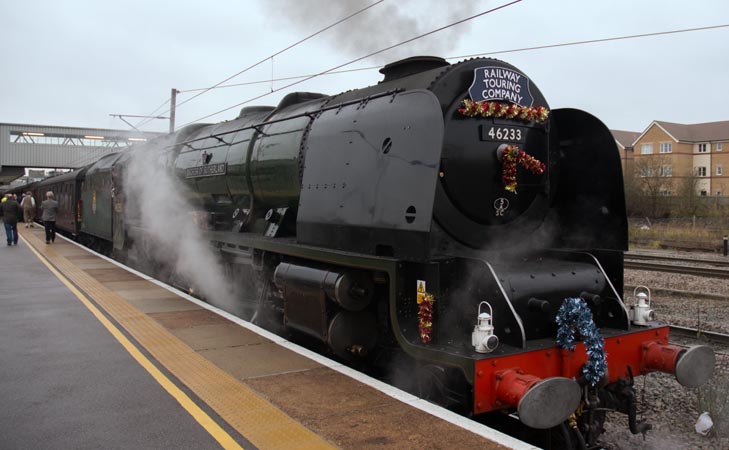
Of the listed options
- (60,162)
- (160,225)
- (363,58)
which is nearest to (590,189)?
(363,58)

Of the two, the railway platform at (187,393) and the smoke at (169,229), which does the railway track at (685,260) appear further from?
the railway platform at (187,393)

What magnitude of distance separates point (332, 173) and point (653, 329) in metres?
3.22

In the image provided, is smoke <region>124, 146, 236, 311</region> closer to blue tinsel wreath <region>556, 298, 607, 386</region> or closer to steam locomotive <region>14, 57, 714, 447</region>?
steam locomotive <region>14, 57, 714, 447</region>

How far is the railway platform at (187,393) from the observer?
3.56 m

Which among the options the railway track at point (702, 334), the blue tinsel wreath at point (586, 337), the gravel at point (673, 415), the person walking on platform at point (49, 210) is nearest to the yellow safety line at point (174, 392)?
the blue tinsel wreath at point (586, 337)

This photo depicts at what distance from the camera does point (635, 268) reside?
48.2 feet

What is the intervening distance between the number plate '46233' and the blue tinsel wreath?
1.53m

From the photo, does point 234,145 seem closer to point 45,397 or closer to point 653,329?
point 45,397

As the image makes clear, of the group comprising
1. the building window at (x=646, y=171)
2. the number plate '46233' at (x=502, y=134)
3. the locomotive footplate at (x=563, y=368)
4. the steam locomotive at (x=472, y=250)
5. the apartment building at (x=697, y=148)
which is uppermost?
the apartment building at (x=697, y=148)

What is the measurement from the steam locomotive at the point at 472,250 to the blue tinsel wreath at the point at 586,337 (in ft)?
0.04

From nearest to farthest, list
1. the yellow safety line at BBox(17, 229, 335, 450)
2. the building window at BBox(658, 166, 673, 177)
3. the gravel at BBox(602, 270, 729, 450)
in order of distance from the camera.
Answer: the yellow safety line at BBox(17, 229, 335, 450) < the gravel at BBox(602, 270, 729, 450) < the building window at BBox(658, 166, 673, 177)

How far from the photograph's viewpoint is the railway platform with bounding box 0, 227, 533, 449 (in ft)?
11.7

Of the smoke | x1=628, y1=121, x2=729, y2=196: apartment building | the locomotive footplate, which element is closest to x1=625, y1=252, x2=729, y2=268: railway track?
the locomotive footplate

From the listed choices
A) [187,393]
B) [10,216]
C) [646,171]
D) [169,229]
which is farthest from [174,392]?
[646,171]
